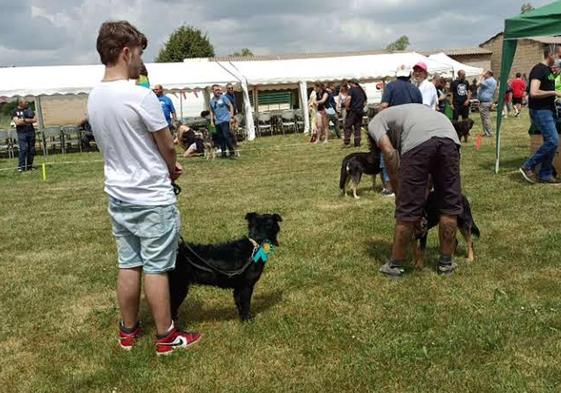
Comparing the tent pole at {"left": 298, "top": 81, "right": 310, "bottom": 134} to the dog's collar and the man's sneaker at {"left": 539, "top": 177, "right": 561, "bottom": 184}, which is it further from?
the dog's collar

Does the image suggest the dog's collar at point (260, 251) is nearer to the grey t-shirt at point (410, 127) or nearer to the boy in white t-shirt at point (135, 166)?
the boy in white t-shirt at point (135, 166)

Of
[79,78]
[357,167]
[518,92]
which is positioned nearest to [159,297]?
[357,167]

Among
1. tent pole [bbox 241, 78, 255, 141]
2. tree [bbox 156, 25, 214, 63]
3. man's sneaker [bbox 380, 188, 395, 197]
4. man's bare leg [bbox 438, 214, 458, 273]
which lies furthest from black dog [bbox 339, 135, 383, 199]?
tree [bbox 156, 25, 214, 63]

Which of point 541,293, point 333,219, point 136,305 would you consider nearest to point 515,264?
point 541,293

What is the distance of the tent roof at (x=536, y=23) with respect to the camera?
→ 7.61 metres

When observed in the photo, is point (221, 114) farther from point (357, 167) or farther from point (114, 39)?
point (114, 39)

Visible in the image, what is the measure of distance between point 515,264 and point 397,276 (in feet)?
3.63

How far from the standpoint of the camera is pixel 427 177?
168 inches

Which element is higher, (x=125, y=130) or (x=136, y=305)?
(x=125, y=130)

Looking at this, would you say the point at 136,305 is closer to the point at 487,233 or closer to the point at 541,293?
the point at 541,293

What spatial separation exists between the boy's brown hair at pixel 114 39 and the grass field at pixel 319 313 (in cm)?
185

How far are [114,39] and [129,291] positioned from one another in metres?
1.50

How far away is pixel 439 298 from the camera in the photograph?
411 cm

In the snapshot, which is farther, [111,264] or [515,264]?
[111,264]
